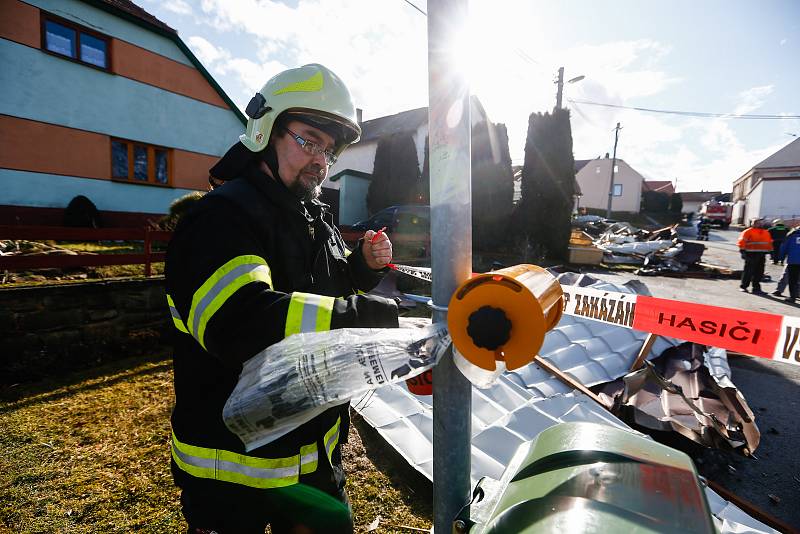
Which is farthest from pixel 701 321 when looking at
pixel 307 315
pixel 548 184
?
pixel 548 184

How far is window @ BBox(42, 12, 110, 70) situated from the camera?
30.1 feet

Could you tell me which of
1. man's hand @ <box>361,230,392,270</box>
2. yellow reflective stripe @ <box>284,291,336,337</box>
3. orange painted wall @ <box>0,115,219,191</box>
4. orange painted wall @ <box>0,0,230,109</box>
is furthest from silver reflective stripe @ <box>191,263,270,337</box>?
orange painted wall @ <box>0,0,230,109</box>

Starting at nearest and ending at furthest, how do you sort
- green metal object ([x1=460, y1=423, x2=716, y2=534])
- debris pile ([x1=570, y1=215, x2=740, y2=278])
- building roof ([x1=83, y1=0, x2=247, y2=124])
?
1. green metal object ([x1=460, y1=423, x2=716, y2=534])
2. building roof ([x1=83, y1=0, x2=247, y2=124])
3. debris pile ([x1=570, y1=215, x2=740, y2=278])

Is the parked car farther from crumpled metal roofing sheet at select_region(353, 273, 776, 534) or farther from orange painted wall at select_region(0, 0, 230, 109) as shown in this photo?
crumpled metal roofing sheet at select_region(353, 273, 776, 534)

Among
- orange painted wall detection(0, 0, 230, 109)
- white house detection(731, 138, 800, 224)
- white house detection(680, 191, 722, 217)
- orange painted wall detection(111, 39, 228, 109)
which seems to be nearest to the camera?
orange painted wall detection(0, 0, 230, 109)

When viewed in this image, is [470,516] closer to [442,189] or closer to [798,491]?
[442,189]

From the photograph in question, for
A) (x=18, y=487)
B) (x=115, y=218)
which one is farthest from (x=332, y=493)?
(x=115, y=218)

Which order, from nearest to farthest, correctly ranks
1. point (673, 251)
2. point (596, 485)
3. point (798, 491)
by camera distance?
1. point (596, 485)
2. point (798, 491)
3. point (673, 251)

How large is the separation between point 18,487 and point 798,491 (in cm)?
564

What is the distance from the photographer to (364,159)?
81.2 ft

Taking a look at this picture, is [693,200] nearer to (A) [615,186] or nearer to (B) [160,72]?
(A) [615,186]

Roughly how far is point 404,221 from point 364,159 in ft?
43.4

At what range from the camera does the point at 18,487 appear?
255 cm

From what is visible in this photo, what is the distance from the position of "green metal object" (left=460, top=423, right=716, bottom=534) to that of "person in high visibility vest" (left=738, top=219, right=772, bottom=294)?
12.3m
